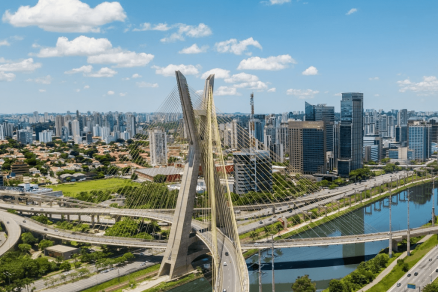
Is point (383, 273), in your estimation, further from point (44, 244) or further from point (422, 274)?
point (44, 244)

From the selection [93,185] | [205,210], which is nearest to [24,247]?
[205,210]

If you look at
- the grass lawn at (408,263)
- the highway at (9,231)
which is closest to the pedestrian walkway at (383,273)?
the grass lawn at (408,263)

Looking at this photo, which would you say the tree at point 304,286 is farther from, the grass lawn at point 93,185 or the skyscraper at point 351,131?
the skyscraper at point 351,131

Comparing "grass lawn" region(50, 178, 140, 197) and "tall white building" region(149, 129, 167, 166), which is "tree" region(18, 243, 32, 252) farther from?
"tall white building" region(149, 129, 167, 166)

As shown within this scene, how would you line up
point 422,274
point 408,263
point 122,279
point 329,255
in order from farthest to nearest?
point 329,255 < point 408,263 < point 122,279 < point 422,274

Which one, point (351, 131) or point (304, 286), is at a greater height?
point (351, 131)

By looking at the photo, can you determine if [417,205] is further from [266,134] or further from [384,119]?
[384,119]
